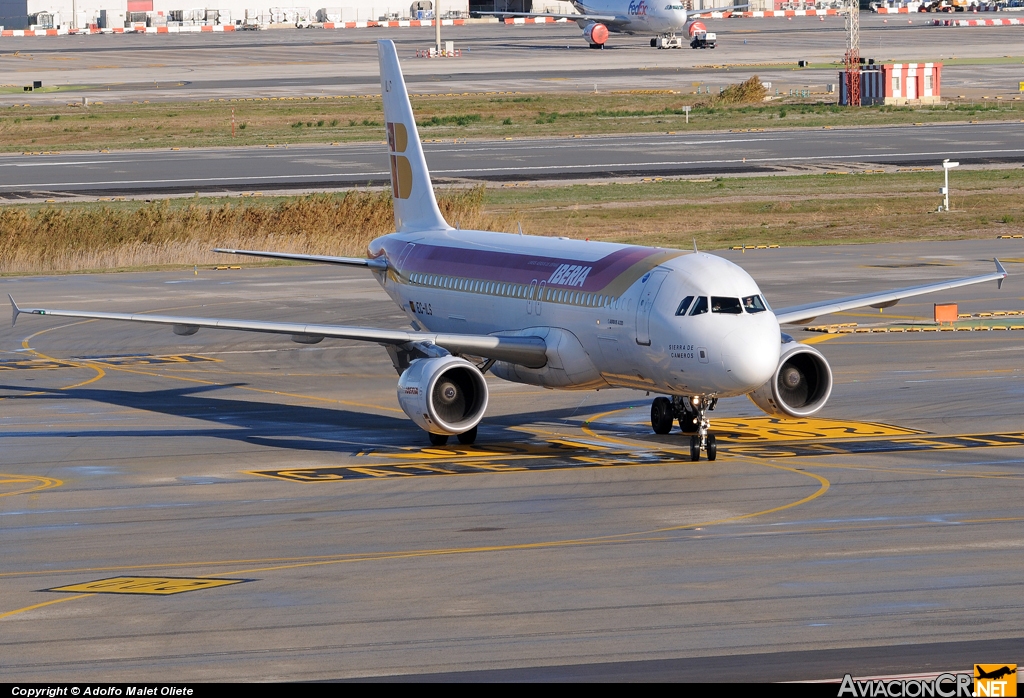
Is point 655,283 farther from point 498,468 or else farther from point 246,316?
point 246,316

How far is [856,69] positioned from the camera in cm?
13750

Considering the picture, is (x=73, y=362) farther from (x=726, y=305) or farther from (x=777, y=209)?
(x=777, y=209)

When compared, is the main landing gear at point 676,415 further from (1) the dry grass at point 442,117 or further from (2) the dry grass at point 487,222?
(1) the dry grass at point 442,117

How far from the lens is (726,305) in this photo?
31078 mm

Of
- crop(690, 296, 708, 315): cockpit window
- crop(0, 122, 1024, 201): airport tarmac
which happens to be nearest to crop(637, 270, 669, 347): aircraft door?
crop(690, 296, 708, 315): cockpit window

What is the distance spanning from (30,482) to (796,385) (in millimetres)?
16576

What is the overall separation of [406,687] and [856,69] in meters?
127

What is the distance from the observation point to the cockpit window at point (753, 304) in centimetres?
3127

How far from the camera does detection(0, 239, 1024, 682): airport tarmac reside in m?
19.8

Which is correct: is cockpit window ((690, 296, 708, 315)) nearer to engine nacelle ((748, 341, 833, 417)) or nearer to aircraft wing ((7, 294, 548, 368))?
engine nacelle ((748, 341, 833, 417))

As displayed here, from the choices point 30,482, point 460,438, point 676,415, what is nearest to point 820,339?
point 676,415

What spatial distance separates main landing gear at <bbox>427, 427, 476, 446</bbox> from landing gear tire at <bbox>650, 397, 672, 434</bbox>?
4.30 meters

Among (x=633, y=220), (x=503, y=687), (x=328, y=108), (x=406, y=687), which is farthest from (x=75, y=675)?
(x=328, y=108)

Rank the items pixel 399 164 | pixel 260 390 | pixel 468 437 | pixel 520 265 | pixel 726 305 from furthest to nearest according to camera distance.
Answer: pixel 399 164, pixel 260 390, pixel 520 265, pixel 468 437, pixel 726 305
